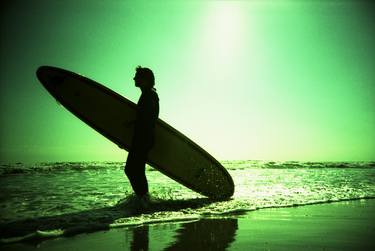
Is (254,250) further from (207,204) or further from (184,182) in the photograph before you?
(184,182)

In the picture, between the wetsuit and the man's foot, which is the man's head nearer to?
the wetsuit

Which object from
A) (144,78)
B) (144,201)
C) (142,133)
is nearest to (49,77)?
(144,78)

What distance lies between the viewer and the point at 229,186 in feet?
22.6

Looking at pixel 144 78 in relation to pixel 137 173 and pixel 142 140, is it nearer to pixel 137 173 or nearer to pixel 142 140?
pixel 142 140

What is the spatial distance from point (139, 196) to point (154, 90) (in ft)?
5.65

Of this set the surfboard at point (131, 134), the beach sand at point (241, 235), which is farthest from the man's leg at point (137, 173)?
the beach sand at point (241, 235)

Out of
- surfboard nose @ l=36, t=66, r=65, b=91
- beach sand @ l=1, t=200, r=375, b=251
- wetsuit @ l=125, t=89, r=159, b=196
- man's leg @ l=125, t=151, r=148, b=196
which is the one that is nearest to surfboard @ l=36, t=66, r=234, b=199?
surfboard nose @ l=36, t=66, r=65, b=91

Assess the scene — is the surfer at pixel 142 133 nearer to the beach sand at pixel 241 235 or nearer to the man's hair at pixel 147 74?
the man's hair at pixel 147 74

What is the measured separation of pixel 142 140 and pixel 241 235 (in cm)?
253

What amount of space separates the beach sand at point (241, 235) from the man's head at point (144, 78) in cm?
241

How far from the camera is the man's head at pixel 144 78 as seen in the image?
569cm

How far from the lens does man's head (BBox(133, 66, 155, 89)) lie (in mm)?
5689

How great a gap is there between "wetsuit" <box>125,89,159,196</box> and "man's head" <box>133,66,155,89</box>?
0.32 ft

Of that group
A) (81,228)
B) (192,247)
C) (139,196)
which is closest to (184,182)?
(139,196)
